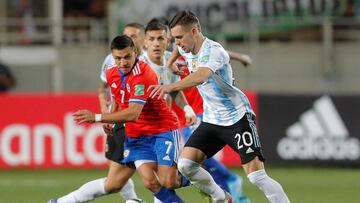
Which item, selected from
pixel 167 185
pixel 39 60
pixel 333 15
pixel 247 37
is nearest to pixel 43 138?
pixel 39 60

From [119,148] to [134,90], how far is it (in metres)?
1.04

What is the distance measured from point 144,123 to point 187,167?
675 mm

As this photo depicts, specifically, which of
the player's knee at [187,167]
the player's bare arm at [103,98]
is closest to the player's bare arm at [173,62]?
the player's bare arm at [103,98]

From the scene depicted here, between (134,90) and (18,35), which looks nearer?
(134,90)

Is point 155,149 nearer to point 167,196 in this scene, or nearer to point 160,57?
point 167,196

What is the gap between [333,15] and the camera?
23578 millimetres

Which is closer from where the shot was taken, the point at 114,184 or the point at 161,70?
the point at 114,184

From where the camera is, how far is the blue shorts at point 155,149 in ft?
39.6

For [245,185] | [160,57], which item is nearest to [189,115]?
[160,57]

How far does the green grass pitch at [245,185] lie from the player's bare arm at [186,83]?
3806 mm

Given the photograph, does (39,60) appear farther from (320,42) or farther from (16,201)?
(16,201)

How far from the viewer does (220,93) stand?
11797mm

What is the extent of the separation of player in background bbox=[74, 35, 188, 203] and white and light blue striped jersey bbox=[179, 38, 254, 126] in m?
0.46

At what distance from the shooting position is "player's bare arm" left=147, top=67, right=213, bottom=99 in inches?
427
